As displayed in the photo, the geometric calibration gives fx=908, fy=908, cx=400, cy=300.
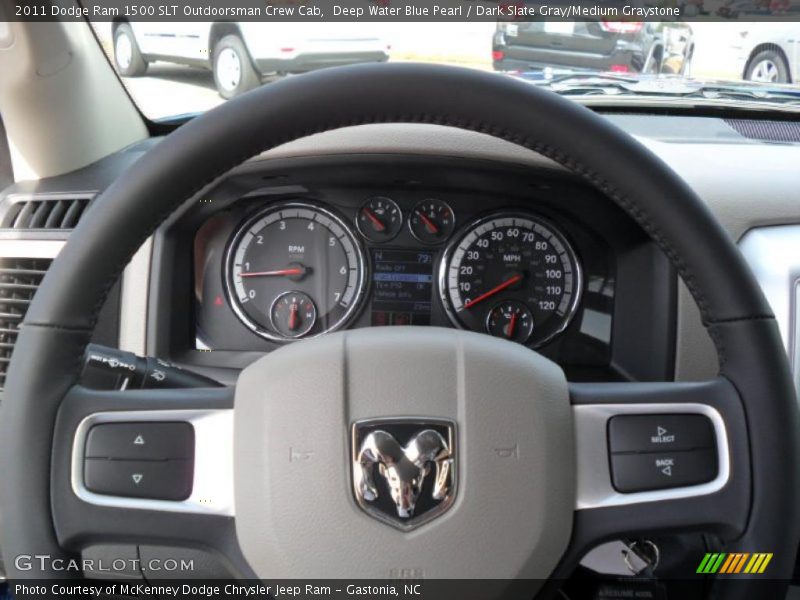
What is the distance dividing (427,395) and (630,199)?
14.5 inches

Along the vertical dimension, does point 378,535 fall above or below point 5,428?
below

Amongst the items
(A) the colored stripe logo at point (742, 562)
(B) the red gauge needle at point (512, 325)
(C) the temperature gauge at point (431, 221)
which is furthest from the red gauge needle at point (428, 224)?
(A) the colored stripe logo at point (742, 562)

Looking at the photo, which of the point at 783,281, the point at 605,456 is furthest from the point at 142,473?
the point at 783,281

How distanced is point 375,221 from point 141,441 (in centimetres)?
116

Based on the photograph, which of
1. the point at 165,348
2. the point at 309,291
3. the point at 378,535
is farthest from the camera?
the point at 309,291

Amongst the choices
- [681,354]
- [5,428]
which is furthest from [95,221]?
[681,354]

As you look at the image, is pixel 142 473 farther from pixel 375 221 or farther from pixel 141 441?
pixel 375 221

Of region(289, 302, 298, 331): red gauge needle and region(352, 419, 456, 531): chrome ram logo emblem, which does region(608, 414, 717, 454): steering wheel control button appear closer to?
region(352, 419, 456, 531): chrome ram logo emblem

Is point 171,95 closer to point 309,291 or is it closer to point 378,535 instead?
point 309,291

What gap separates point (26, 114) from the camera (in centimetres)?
234

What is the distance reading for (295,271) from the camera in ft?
7.38

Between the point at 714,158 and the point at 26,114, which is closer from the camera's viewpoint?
the point at 714,158

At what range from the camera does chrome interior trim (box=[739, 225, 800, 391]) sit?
1.85 m

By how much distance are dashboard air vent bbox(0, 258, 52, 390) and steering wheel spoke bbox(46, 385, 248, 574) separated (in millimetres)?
1028
